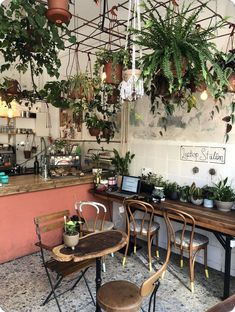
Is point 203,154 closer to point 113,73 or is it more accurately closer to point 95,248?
point 113,73

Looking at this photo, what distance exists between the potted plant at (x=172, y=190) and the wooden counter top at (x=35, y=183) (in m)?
1.29

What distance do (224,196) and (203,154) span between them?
0.62 metres

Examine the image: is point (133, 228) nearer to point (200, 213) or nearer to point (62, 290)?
point (200, 213)

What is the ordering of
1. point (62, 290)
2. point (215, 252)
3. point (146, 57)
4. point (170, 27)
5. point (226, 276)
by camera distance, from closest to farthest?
point (170, 27) < point (146, 57) < point (226, 276) < point (62, 290) < point (215, 252)

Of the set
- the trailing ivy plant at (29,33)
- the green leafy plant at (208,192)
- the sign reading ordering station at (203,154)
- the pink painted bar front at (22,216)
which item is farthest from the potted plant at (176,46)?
the pink painted bar front at (22,216)

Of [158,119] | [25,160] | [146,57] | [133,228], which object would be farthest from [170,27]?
[25,160]

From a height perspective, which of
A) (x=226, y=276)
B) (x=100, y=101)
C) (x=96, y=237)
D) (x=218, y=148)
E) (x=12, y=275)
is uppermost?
(x=100, y=101)

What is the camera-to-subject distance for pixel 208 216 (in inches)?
107

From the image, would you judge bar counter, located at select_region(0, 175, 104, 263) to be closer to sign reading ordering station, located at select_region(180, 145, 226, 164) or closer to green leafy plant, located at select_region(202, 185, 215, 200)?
sign reading ordering station, located at select_region(180, 145, 226, 164)

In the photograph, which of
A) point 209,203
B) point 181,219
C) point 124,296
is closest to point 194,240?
point 181,219

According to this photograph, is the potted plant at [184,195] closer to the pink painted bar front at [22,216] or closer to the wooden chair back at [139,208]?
the wooden chair back at [139,208]

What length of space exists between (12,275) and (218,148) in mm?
2935

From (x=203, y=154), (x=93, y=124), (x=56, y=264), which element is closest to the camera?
(x=56, y=264)

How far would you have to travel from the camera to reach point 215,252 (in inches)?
126
